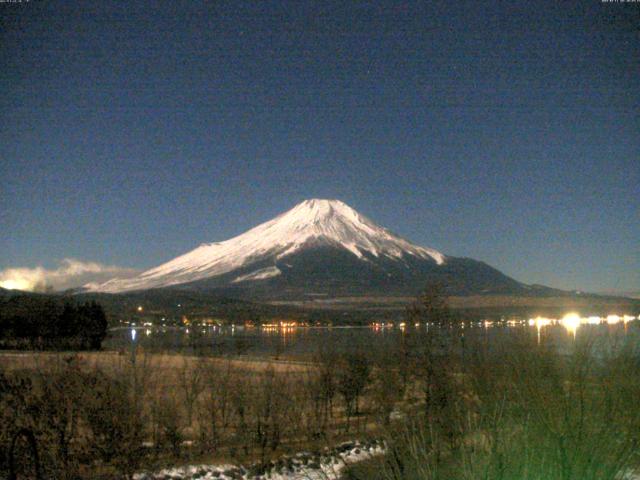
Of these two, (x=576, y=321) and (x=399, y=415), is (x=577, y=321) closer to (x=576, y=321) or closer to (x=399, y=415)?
(x=576, y=321)

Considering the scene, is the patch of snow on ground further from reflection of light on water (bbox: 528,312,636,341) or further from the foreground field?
reflection of light on water (bbox: 528,312,636,341)

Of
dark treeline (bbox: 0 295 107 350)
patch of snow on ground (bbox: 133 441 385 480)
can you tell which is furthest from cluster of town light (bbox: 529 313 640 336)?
dark treeline (bbox: 0 295 107 350)

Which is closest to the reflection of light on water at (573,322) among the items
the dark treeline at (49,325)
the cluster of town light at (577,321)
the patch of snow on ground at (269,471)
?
the cluster of town light at (577,321)

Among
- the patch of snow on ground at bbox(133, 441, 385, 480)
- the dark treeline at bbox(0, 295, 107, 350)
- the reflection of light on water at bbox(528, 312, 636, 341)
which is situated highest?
the reflection of light on water at bbox(528, 312, 636, 341)

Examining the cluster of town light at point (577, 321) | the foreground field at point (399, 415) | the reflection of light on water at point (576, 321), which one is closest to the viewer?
the foreground field at point (399, 415)

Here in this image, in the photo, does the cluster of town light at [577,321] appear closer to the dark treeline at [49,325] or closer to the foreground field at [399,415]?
the foreground field at [399,415]

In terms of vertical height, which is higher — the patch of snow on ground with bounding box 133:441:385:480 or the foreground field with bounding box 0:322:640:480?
the foreground field with bounding box 0:322:640:480

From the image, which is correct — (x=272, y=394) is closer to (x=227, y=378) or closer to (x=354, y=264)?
(x=227, y=378)

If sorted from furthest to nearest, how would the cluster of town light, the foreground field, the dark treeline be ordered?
the dark treeline, the cluster of town light, the foreground field

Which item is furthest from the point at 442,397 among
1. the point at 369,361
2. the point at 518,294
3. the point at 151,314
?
the point at 518,294

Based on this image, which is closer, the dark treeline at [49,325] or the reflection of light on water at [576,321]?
the reflection of light on water at [576,321]

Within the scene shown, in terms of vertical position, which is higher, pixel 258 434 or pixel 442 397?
pixel 442 397

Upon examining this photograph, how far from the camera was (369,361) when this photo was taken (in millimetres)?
19688

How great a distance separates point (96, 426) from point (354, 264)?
185335 mm
